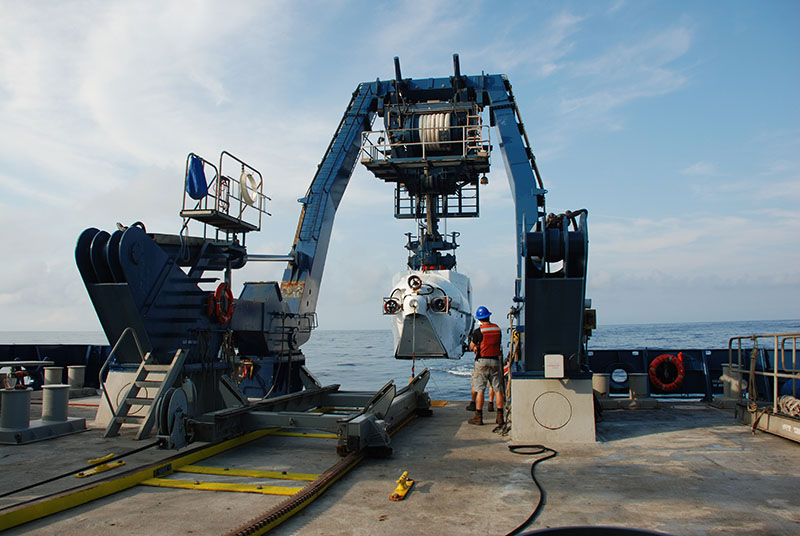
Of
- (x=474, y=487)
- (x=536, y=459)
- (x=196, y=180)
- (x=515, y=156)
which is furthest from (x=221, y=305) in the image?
(x=515, y=156)

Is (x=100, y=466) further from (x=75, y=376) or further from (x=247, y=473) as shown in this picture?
(x=75, y=376)

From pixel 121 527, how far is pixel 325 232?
38.9 ft

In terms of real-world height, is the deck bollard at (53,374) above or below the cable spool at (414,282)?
below

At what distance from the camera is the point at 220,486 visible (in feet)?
17.5

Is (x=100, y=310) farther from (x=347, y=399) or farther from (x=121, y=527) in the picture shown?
(x=121, y=527)

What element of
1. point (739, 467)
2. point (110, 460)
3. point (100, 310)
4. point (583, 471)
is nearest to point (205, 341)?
point (100, 310)

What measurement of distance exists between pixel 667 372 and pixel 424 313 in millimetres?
7021

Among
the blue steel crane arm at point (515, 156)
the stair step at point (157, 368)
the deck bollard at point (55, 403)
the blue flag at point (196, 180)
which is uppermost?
the blue steel crane arm at point (515, 156)

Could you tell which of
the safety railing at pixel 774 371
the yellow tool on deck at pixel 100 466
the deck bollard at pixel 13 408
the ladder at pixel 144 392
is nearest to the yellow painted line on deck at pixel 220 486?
the yellow tool on deck at pixel 100 466

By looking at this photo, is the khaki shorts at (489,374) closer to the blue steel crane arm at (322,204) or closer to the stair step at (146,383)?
the stair step at (146,383)

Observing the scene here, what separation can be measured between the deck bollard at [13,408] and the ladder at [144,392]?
1063 mm

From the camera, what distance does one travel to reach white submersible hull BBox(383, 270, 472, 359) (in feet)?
55.7

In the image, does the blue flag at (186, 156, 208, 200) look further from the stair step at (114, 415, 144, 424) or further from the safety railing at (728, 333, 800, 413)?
the safety railing at (728, 333, 800, 413)

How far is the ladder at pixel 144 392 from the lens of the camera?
7430 mm
